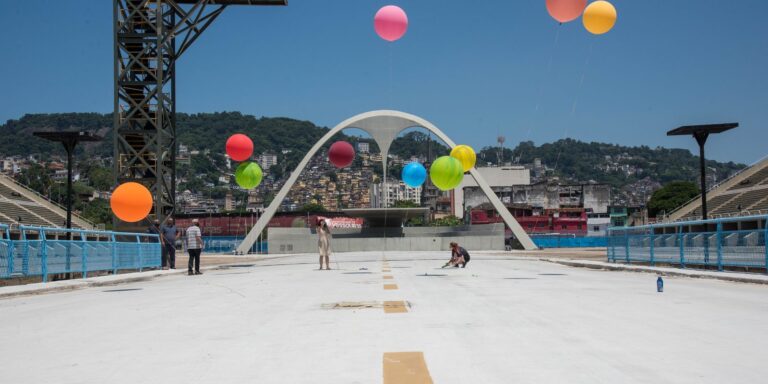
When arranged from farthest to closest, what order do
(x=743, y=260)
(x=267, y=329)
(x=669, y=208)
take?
1. (x=669, y=208)
2. (x=743, y=260)
3. (x=267, y=329)

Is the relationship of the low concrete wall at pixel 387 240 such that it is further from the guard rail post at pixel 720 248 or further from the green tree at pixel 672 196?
the green tree at pixel 672 196

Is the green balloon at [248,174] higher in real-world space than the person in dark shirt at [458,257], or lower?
higher

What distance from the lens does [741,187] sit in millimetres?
70812

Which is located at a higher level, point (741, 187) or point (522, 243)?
point (741, 187)

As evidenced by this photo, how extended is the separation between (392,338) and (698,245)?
1575cm

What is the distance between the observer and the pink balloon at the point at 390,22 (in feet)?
75.8

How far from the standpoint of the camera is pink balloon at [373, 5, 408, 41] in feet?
75.8

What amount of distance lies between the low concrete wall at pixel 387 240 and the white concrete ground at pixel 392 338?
172 ft

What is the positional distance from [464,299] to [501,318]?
105 inches

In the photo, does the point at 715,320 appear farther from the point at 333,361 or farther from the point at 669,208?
the point at 669,208

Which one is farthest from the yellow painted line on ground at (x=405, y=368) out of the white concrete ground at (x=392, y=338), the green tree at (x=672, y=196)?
the green tree at (x=672, y=196)

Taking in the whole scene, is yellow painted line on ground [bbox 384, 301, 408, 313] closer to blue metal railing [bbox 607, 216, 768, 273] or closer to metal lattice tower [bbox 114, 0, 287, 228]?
blue metal railing [bbox 607, 216, 768, 273]

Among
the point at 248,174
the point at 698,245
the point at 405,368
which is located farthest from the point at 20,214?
the point at 405,368

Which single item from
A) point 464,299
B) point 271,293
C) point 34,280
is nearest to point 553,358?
point 464,299
